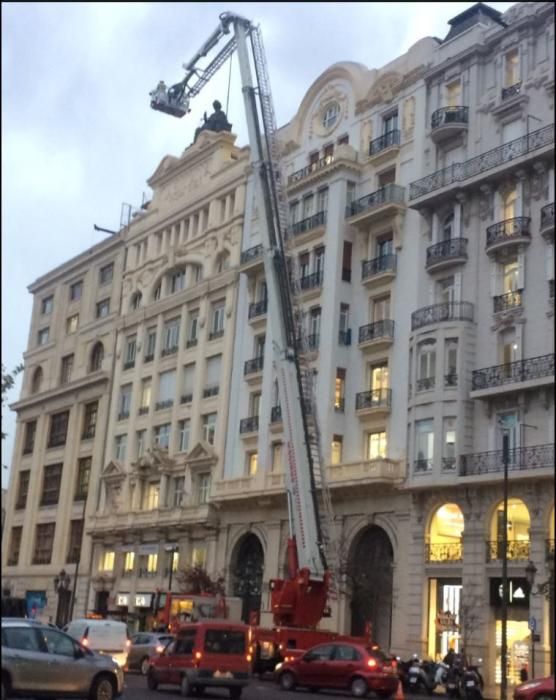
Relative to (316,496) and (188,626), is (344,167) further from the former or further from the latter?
(188,626)

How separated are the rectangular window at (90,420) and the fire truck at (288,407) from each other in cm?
3028

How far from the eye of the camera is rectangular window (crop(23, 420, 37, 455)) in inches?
2975

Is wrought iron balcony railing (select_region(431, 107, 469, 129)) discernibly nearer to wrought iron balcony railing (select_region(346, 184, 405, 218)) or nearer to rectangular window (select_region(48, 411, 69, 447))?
wrought iron balcony railing (select_region(346, 184, 405, 218))

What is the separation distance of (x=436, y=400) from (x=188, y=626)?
49.6ft

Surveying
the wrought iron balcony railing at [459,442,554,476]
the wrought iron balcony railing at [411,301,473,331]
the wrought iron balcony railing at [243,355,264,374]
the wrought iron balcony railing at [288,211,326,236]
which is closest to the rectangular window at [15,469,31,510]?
the wrought iron balcony railing at [243,355,264,374]

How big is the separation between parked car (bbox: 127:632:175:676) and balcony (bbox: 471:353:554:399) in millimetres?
14163

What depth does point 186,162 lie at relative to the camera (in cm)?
6288

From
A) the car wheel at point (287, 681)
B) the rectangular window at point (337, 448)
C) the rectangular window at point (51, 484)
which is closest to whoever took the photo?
the car wheel at point (287, 681)

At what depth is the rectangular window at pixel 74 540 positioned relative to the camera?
211 ft

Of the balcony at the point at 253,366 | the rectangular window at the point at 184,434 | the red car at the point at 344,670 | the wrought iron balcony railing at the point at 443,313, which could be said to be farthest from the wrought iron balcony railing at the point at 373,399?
the red car at the point at 344,670

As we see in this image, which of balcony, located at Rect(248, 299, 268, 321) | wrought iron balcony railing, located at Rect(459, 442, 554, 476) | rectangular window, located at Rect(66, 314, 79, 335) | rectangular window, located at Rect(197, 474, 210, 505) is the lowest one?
wrought iron balcony railing, located at Rect(459, 442, 554, 476)

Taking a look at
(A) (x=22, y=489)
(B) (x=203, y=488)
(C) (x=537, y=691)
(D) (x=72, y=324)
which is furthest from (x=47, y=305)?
(C) (x=537, y=691)

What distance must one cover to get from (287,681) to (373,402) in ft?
51.9

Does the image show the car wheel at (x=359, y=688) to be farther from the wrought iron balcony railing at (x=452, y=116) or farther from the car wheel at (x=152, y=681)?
the wrought iron balcony railing at (x=452, y=116)
